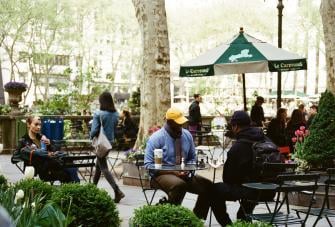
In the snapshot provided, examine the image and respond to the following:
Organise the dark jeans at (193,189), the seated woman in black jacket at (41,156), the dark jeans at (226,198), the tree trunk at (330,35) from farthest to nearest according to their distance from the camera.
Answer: the tree trunk at (330,35) → the seated woman in black jacket at (41,156) → the dark jeans at (193,189) → the dark jeans at (226,198)

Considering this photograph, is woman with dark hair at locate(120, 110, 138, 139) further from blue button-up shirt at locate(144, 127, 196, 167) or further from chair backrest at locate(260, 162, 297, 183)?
chair backrest at locate(260, 162, 297, 183)

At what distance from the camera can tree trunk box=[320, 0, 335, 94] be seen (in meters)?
12.8

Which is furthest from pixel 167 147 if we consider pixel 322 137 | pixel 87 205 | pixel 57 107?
pixel 57 107

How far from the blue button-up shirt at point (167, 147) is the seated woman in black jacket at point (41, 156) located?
2162 mm

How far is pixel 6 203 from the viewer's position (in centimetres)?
542

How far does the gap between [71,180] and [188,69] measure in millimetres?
6056

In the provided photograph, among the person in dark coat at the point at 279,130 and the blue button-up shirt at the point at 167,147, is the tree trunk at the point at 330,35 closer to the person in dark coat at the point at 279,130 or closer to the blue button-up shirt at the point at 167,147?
the person in dark coat at the point at 279,130

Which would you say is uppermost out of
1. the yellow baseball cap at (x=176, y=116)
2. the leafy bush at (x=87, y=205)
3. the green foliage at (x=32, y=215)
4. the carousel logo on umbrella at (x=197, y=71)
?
the carousel logo on umbrella at (x=197, y=71)

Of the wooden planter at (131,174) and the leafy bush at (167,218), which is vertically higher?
the leafy bush at (167,218)

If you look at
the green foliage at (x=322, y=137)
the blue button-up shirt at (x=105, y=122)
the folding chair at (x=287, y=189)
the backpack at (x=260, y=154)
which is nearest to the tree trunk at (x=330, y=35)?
the green foliage at (x=322, y=137)

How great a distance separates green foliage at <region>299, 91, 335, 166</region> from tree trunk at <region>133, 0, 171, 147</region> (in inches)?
169

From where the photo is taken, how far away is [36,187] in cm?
688

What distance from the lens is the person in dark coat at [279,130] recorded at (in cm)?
1396

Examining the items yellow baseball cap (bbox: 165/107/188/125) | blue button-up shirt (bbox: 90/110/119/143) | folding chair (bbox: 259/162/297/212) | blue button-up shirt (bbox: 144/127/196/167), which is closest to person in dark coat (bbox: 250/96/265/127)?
blue button-up shirt (bbox: 90/110/119/143)
